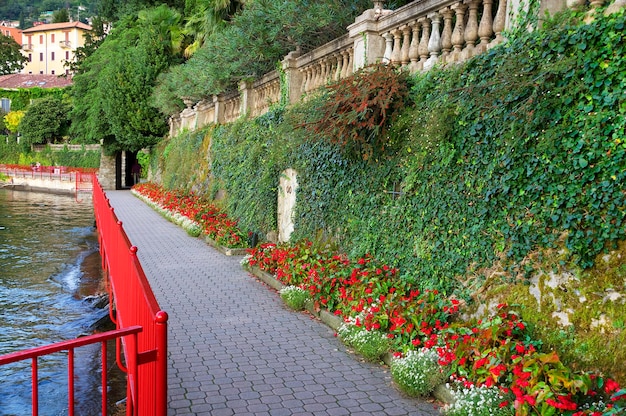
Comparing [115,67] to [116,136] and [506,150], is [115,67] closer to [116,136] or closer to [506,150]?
[116,136]

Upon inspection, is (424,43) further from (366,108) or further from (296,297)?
(296,297)

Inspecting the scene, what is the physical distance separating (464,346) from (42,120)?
58215 millimetres

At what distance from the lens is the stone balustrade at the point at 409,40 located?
6367 millimetres

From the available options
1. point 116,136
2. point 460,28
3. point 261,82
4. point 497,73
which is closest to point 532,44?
point 497,73

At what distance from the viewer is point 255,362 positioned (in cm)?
600

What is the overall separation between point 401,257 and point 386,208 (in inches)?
31.2

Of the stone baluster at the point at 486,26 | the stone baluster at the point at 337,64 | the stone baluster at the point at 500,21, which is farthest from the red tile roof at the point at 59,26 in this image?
the stone baluster at the point at 500,21

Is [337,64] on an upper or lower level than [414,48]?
upper

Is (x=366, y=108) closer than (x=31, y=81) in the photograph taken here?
Yes

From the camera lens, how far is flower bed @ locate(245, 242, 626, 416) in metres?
4.18

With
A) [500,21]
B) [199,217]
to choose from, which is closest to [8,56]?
[199,217]

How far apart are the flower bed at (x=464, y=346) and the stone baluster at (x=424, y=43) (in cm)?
282

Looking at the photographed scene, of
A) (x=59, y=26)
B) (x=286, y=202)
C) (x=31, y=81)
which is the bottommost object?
(x=286, y=202)

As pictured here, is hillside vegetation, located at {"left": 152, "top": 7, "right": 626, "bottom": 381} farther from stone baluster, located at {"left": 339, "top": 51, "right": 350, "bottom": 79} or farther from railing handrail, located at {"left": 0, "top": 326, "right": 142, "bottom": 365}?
railing handrail, located at {"left": 0, "top": 326, "right": 142, "bottom": 365}
